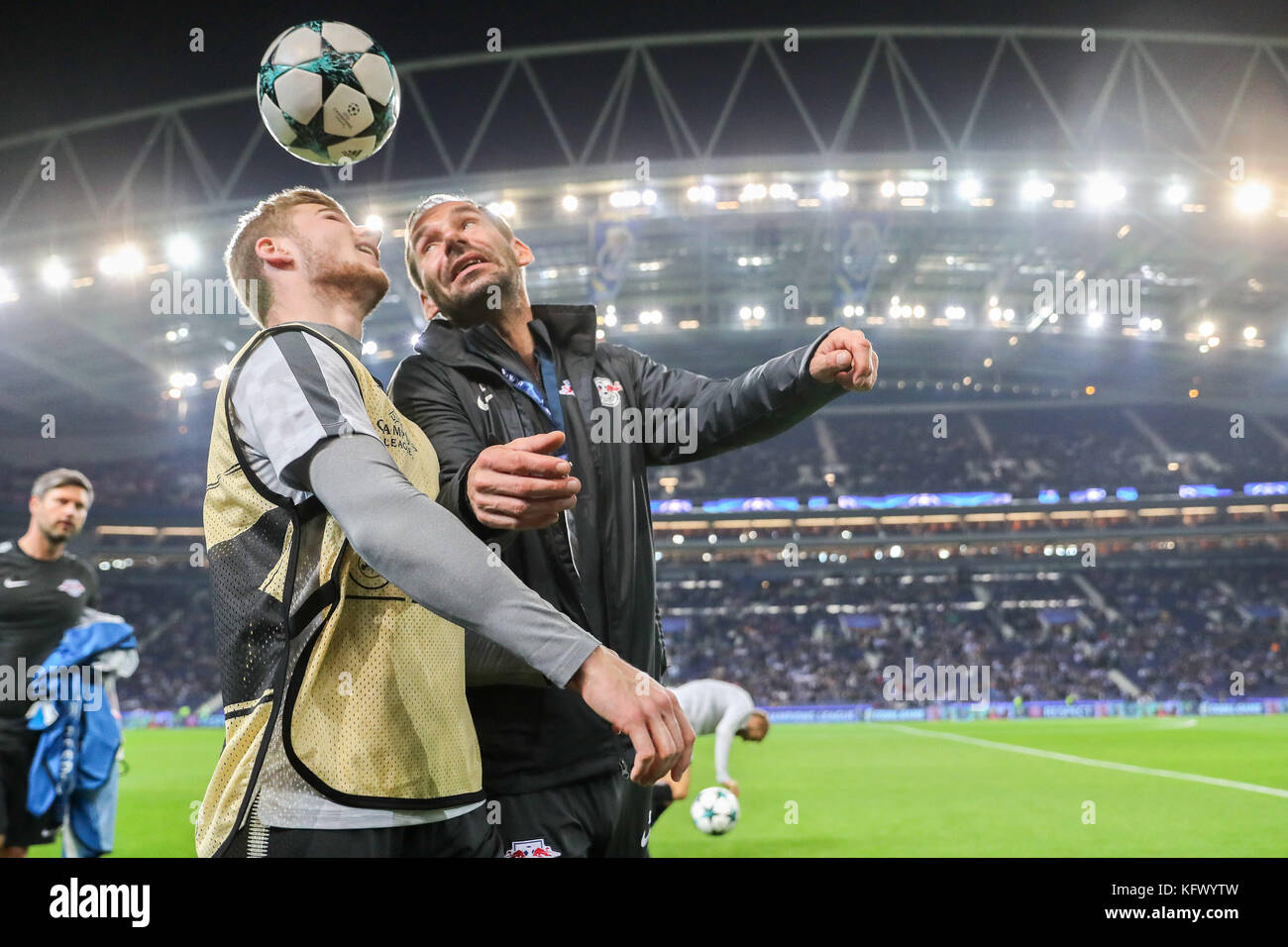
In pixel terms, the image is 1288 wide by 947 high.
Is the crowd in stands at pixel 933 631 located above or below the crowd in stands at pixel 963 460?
below

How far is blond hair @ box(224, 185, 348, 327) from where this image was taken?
2.45 meters

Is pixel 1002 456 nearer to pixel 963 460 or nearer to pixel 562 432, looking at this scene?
pixel 963 460

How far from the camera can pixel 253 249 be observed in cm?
244

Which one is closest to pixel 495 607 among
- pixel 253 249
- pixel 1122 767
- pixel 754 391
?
pixel 253 249

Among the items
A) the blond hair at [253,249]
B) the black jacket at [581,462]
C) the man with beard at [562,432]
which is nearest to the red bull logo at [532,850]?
the man with beard at [562,432]

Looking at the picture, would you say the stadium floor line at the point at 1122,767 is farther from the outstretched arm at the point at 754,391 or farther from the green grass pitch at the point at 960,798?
the outstretched arm at the point at 754,391

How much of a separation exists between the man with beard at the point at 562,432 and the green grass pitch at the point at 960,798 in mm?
5452

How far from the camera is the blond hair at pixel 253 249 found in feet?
8.03

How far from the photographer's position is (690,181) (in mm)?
25766

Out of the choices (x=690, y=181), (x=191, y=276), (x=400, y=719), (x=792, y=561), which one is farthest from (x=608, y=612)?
(x=792, y=561)

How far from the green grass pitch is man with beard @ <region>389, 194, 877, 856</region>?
Result: 215 inches

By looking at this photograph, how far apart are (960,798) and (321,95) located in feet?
34.2

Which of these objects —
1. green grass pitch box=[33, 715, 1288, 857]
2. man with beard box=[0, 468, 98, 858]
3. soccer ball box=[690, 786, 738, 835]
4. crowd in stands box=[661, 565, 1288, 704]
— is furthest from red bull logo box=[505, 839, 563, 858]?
crowd in stands box=[661, 565, 1288, 704]
